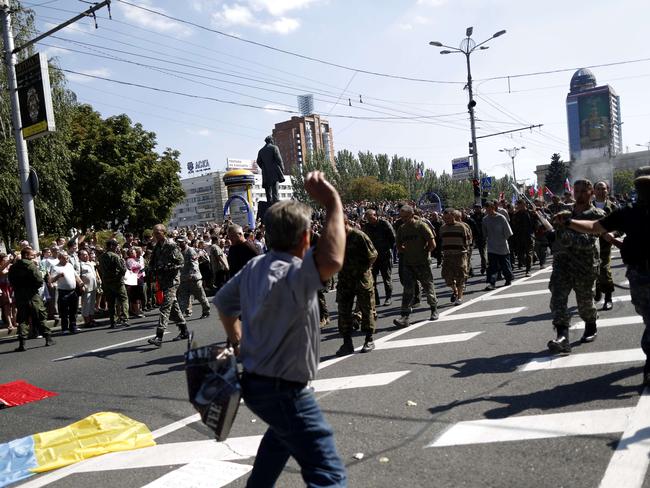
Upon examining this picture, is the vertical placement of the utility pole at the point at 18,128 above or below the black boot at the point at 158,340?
above

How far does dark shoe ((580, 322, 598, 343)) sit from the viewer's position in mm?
6806

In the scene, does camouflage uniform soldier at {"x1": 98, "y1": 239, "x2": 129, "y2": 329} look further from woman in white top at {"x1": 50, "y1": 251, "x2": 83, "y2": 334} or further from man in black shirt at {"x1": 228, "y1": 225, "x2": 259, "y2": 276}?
man in black shirt at {"x1": 228, "y1": 225, "x2": 259, "y2": 276}

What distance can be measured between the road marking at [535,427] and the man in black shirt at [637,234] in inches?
35.7

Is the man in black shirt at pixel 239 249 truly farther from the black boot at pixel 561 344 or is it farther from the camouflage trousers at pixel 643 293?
the camouflage trousers at pixel 643 293

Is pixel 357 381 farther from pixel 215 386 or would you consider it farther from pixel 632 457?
pixel 215 386

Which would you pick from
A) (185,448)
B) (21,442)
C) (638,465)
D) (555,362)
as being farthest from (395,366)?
(21,442)

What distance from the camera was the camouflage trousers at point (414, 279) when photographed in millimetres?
9500

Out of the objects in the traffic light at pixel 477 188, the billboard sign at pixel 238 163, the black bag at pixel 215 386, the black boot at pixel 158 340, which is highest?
the billboard sign at pixel 238 163

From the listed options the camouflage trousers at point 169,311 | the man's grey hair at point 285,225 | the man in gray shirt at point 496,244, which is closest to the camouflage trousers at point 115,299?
the camouflage trousers at point 169,311

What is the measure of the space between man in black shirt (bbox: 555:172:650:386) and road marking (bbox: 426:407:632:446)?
91 cm

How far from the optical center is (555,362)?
6.06 metres

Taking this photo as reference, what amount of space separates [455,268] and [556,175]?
93.7 metres

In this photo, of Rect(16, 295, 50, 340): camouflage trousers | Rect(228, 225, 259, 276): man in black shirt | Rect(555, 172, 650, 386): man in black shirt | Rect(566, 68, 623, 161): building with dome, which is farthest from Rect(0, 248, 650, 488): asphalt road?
Rect(566, 68, 623, 161): building with dome

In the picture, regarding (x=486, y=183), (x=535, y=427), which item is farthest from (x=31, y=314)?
(x=486, y=183)
